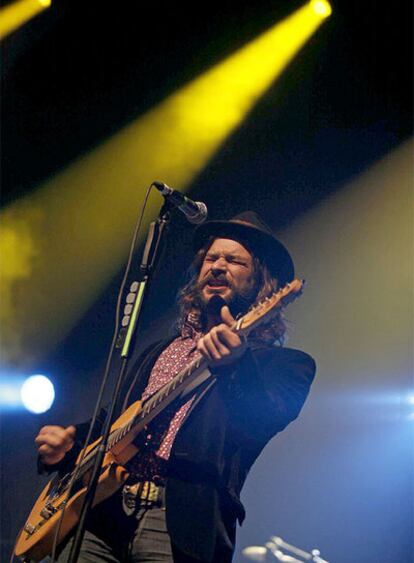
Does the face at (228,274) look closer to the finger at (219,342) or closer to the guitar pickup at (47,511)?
the finger at (219,342)

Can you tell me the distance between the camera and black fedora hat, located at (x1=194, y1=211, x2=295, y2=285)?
2.91 meters

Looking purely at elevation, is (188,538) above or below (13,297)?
below

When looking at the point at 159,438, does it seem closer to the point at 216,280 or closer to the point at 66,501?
the point at 66,501

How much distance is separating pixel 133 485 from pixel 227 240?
124 cm

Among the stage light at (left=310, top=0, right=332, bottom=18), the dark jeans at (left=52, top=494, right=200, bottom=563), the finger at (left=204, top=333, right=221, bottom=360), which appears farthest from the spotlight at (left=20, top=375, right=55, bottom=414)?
the stage light at (left=310, top=0, right=332, bottom=18)

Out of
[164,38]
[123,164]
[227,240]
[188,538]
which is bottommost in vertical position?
[188,538]

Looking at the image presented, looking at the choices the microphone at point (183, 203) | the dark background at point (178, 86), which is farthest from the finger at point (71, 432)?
the dark background at point (178, 86)

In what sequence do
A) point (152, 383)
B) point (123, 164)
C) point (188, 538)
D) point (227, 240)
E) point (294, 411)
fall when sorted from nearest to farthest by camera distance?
point (188, 538) < point (294, 411) < point (152, 383) < point (227, 240) < point (123, 164)

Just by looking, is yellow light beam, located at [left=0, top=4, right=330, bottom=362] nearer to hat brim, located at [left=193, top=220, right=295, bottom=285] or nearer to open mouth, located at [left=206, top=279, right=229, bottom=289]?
hat brim, located at [left=193, top=220, right=295, bottom=285]

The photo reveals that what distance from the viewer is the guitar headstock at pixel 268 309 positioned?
208 cm

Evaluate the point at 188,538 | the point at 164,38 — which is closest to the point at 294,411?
the point at 188,538

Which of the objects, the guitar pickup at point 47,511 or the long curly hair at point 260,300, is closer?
the guitar pickup at point 47,511

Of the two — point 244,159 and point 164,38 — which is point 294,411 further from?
point 164,38

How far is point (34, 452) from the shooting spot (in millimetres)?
4859
